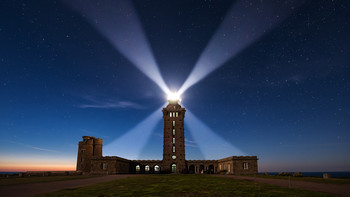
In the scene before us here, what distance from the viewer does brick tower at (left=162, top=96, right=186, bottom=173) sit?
65.3 metres

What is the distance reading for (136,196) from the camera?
11.8m

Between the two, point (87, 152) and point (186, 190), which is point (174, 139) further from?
point (186, 190)

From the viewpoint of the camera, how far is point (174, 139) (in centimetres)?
6775

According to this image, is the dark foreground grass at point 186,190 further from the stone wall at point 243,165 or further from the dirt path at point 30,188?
the stone wall at point 243,165

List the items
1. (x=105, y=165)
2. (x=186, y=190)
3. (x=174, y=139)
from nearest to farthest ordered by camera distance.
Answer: (x=186, y=190), (x=105, y=165), (x=174, y=139)

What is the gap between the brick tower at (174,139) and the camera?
214ft

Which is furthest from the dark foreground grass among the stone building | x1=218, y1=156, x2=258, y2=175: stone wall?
the stone building

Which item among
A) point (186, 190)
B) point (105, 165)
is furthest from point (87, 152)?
point (186, 190)

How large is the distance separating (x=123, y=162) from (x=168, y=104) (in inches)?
948

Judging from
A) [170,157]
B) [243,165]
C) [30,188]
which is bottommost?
[243,165]

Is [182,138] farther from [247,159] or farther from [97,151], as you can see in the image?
[97,151]

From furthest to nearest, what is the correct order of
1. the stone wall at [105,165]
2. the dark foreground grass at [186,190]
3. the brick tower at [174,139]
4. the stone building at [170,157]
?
the brick tower at [174,139] → the stone building at [170,157] → the stone wall at [105,165] → the dark foreground grass at [186,190]

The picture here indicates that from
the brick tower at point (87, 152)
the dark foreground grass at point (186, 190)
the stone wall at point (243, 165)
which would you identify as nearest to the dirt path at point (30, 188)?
the dark foreground grass at point (186, 190)

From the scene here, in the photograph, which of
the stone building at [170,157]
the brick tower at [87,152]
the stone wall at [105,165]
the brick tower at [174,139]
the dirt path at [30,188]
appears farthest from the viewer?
the brick tower at [174,139]
